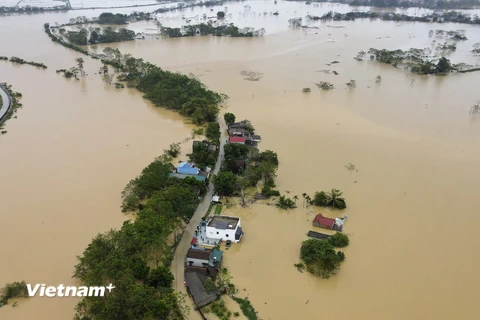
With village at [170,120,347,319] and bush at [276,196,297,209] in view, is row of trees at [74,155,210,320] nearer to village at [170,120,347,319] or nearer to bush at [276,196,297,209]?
village at [170,120,347,319]

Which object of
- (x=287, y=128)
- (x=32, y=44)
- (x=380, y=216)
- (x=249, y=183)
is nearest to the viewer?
(x=380, y=216)

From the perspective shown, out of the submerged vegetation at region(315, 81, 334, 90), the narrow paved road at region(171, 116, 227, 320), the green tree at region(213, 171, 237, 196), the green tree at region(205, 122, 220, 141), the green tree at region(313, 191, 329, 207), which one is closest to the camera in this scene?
the narrow paved road at region(171, 116, 227, 320)

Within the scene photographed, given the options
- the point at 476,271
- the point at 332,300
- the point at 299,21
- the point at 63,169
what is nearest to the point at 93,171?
the point at 63,169

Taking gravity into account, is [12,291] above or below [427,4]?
below

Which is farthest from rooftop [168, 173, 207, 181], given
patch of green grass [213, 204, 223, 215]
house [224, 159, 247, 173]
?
patch of green grass [213, 204, 223, 215]

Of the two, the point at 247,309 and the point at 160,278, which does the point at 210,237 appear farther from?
the point at 247,309

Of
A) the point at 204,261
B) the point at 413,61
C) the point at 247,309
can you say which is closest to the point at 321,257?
the point at 247,309

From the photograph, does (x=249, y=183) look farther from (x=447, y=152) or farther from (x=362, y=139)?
(x=447, y=152)
